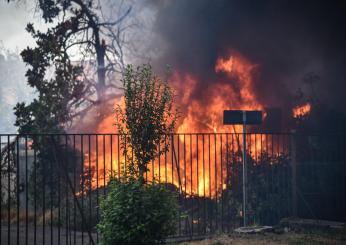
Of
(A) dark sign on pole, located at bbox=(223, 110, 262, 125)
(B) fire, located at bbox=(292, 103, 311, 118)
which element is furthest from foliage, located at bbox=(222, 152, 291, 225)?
(B) fire, located at bbox=(292, 103, 311, 118)

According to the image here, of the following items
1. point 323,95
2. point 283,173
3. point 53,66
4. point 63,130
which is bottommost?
point 283,173

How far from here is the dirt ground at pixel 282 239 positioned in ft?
32.1

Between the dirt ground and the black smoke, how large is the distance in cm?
591

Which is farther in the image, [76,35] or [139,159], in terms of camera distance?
[76,35]

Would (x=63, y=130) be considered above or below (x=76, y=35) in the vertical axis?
below

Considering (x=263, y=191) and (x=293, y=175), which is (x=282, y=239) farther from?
(x=263, y=191)

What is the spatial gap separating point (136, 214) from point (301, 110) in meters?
9.54

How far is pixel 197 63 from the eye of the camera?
17.3 meters

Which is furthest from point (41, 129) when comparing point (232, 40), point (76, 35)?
point (232, 40)

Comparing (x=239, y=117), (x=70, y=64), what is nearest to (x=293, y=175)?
(x=239, y=117)

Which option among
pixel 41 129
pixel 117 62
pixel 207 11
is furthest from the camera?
pixel 117 62

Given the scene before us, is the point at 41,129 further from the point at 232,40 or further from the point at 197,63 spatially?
the point at 232,40

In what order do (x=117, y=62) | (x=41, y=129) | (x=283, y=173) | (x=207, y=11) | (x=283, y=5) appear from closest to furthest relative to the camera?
(x=283, y=173) < (x=41, y=129) < (x=283, y=5) < (x=207, y=11) < (x=117, y=62)

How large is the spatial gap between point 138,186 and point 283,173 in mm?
6579
